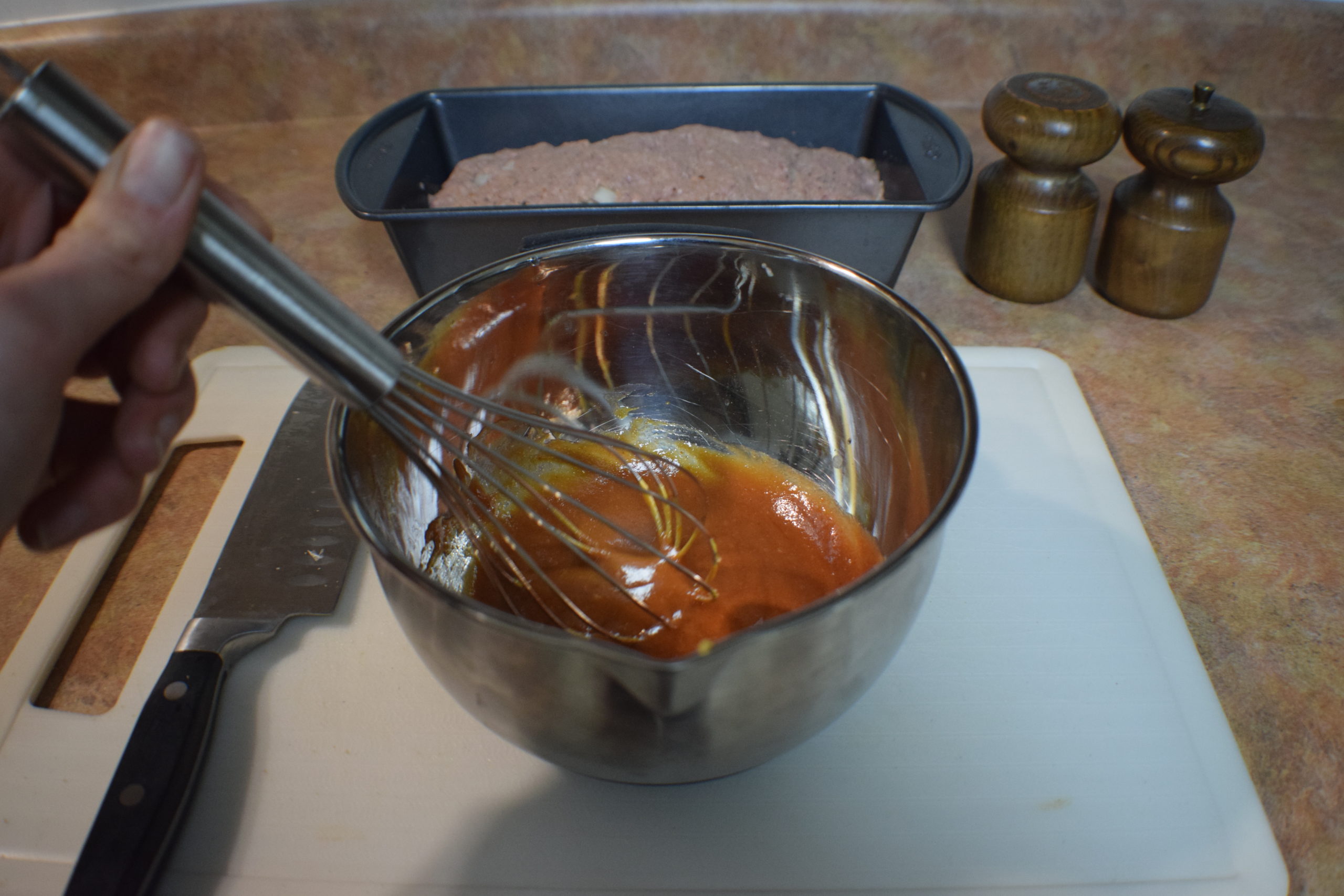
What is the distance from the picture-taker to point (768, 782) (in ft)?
1.51

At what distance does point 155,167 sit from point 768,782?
15.6 inches

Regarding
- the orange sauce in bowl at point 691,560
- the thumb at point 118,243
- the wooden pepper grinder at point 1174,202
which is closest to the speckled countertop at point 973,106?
the wooden pepper grinder at point 1174,202

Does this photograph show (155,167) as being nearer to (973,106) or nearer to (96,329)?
(96,329)

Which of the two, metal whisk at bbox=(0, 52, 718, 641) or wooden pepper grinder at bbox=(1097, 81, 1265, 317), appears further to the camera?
wooden pepper grinder at bbox=(1097, 81, 1265, 317)

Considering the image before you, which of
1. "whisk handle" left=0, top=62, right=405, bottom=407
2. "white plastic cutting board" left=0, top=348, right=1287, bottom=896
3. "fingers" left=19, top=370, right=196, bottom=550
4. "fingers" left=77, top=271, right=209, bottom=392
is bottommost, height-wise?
"white plastic cutting board" left=0, top=348, right=1287, bottom=896

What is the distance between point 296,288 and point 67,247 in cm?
8

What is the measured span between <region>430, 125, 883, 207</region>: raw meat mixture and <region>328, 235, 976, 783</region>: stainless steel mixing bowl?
277mm

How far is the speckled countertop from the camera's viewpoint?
695mm

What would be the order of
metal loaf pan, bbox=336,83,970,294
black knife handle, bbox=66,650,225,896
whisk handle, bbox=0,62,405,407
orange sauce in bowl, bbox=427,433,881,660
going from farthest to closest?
metal loaf pan, bbox=336,83,970,294 → orange sauce in bowl, bbox=427,433,881,660 → black knife handle, bbox=66,650,225,896 → whisk handle, bbox=0,62,405,407

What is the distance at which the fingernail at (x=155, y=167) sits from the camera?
0.29 meters

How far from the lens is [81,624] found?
0.56 meters

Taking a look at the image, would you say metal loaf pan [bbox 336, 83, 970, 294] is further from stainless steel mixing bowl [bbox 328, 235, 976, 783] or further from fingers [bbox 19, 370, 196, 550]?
fingers [bbox 19, 370, 196, 550]

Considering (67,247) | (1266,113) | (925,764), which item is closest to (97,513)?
(67,247)

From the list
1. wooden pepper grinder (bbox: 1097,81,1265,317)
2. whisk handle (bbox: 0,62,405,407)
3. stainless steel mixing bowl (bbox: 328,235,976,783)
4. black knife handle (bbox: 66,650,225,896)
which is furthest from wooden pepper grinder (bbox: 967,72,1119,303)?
black knife handle (bbox: 66,650,225,896)
